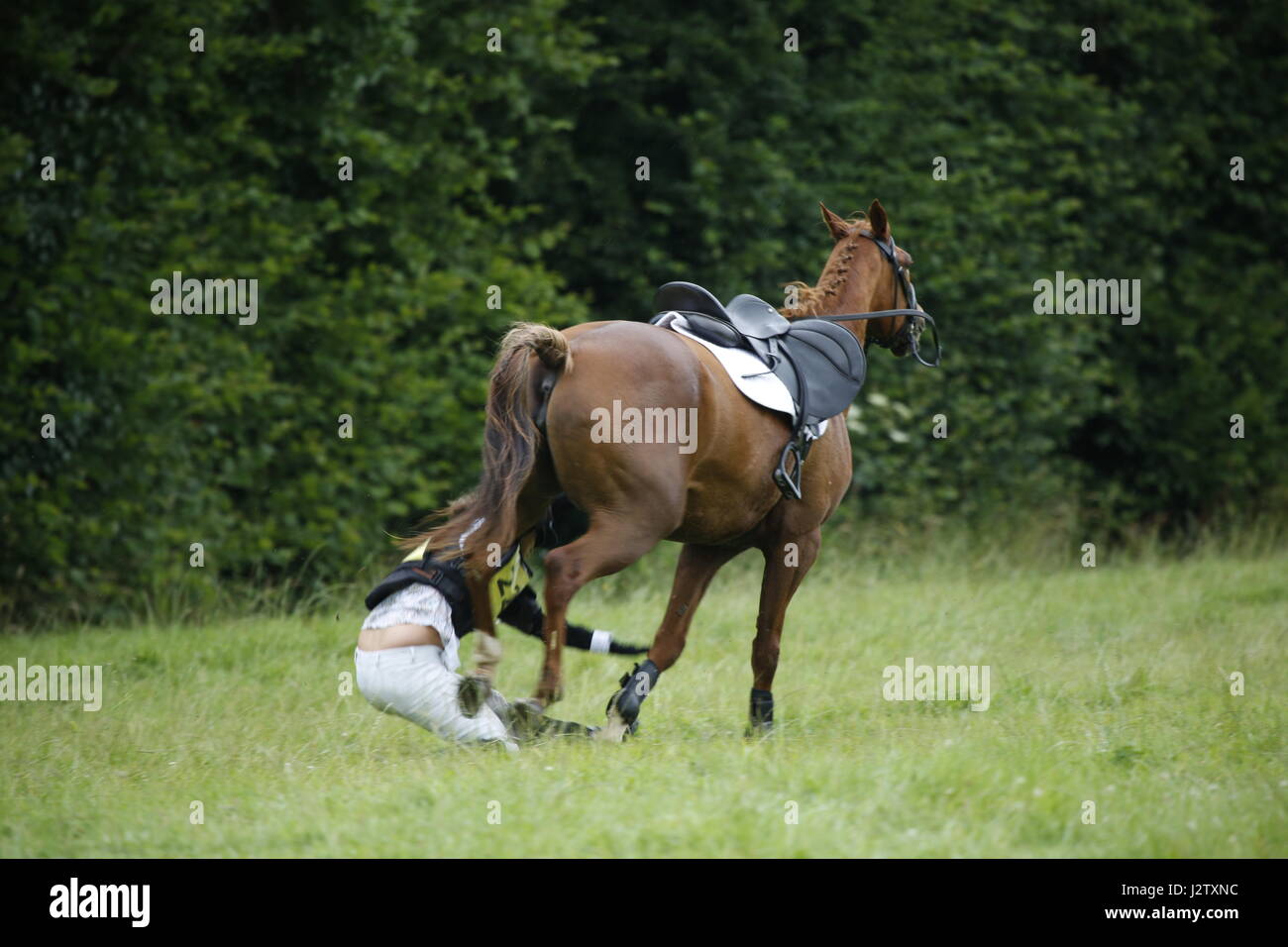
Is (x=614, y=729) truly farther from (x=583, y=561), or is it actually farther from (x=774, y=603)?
(x=774, y=603)

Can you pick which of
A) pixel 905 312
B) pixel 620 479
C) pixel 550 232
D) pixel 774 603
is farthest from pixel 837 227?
pixel 550 232

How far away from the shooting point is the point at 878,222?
6832mm

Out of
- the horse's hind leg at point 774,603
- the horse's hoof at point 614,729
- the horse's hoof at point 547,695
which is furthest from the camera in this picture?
the horse's hind leg at point 774,603

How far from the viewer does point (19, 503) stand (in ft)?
29.0

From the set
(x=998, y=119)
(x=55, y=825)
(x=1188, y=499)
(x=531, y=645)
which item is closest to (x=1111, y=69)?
(x=998, y=119)

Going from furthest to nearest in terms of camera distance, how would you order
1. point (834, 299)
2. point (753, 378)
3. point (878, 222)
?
1. point (878, 222)
2. point (834, 299)
3. point (753, 378)

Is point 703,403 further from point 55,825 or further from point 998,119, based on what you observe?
point 998,119

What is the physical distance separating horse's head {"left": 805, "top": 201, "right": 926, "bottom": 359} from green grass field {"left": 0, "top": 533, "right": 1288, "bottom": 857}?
1862mm

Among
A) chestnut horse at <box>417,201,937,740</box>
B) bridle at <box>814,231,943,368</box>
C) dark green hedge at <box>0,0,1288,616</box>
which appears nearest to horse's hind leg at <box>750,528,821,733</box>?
chestnut horse at <box>417,201,937,740</box>

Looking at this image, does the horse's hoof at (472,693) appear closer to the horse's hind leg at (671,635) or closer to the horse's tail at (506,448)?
the horse's tail at (506,448)

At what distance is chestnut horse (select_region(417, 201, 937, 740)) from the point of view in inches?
209

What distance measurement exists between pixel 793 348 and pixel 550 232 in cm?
536

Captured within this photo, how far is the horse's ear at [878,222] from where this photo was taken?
679 cm

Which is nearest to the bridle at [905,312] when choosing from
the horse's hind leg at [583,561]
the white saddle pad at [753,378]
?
the white saddle pad at [753,378]
